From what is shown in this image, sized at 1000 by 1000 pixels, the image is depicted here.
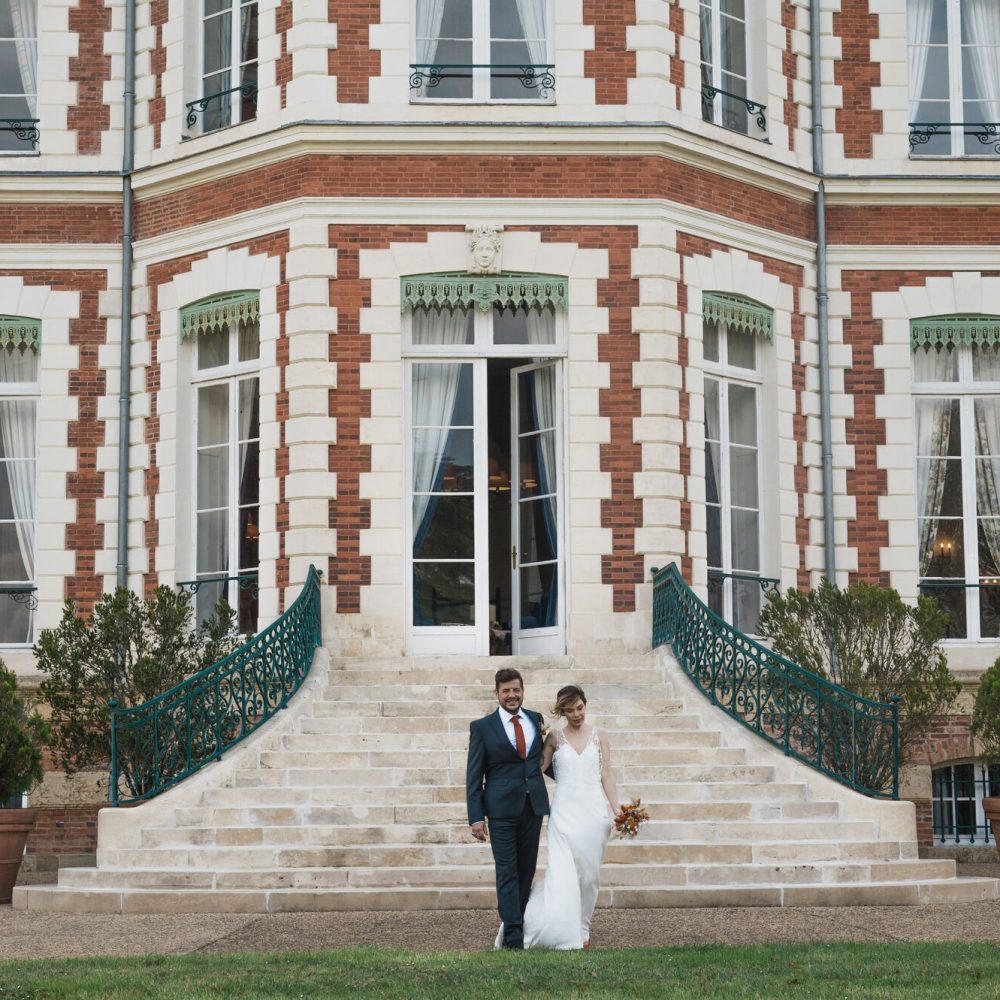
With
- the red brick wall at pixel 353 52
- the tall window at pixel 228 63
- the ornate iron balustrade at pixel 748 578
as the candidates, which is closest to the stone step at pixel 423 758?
the ornate iron balustrade at pixel 748 578

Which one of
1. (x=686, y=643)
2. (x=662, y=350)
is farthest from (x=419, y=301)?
(x=686, y=643)

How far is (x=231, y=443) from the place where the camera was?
16.2 meters

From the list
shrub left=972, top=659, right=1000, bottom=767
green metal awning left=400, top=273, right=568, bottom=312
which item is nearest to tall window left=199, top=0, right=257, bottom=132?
green metal awning left=400, top=273, right=568, bottom=312

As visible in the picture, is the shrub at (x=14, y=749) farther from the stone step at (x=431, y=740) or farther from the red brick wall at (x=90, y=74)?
the red brick wall at (x=90, y=74)

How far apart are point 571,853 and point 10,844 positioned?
4673mm

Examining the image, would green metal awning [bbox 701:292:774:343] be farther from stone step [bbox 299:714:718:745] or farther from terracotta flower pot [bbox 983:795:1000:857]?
terracotta flower pot [bbox 983:795:1000:857]

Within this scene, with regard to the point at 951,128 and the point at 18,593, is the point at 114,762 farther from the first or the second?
the point at 951,128

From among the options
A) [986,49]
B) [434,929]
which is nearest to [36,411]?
[434,929]

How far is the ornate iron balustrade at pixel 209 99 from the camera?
16359 mm

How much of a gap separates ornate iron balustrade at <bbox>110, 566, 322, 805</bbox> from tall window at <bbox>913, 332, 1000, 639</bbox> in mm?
5974

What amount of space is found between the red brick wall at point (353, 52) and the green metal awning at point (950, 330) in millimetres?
5166

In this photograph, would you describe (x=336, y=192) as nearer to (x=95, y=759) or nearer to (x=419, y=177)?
(x=419, y=177)

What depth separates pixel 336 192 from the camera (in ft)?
51.1

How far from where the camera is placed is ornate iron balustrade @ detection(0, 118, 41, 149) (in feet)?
55.9
